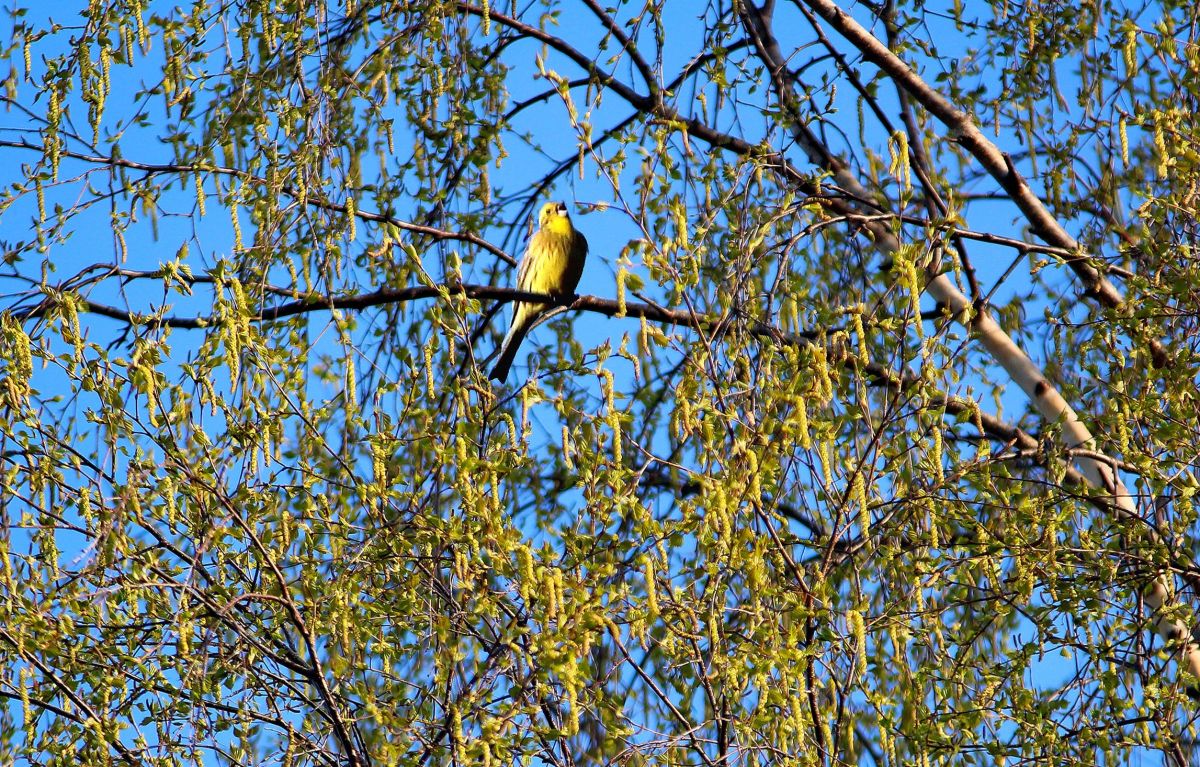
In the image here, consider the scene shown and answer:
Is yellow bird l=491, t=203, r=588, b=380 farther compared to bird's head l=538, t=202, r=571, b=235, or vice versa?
bird's head l=538, t=202, r=571, b=235

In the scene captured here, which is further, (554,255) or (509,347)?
(554,255)

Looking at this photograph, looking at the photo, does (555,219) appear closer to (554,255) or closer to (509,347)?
(554,255)

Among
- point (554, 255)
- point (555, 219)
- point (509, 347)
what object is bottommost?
point (509, 347)

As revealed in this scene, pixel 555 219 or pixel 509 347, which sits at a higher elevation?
pixel 555 219

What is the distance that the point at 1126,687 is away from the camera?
374cm

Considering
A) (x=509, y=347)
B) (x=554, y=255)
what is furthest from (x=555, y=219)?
(x=509, y=347)

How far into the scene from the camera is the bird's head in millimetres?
6520

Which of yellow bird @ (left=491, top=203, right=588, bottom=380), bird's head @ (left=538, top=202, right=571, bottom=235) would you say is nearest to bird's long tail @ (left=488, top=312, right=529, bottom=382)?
yellow bird @ (left=491, top=203, right=588, bottom=380)

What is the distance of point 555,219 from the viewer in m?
6.58

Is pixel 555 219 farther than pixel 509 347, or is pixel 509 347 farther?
pixel 555 219

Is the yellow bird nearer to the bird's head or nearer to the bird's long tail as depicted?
the bird's head

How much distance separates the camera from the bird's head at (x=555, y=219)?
6.52 m

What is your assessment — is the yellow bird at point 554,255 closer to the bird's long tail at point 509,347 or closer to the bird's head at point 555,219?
the bird's head at point 555,219

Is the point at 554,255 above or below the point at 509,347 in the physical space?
above
